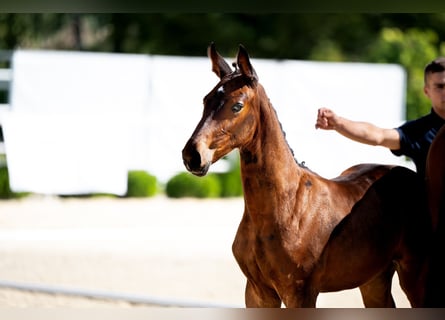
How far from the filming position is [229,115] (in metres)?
2.42

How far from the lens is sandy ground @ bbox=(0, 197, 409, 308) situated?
208 inches

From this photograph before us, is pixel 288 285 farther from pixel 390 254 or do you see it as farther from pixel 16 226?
pixel 16 226

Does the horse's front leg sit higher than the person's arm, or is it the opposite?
the person's arm

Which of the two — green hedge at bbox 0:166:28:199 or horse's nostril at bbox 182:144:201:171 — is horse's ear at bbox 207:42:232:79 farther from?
green hedge at bbox 0:166:28:199

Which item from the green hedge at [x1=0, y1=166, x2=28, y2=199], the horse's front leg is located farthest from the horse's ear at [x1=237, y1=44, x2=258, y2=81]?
the green hedge at [x1=0, y1=166, x2=28, y2=199]

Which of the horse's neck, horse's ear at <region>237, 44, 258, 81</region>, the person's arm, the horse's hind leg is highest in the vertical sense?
horse's ear at <region>237, 44, 258, 81</region>

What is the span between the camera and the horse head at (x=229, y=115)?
2398 millimetres

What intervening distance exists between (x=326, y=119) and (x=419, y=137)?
450 millimetres

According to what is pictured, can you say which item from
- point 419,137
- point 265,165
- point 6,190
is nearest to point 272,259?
point 265,165

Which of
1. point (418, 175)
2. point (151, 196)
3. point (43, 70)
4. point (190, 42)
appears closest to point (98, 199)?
point (151, 196)

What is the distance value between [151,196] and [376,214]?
22.4 feet

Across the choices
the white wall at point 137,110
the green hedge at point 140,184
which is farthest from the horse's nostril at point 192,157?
the green hedge at point 140,184

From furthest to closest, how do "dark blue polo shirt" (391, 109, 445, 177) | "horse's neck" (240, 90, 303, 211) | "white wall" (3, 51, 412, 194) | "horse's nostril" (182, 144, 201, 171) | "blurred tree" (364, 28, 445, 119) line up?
"blurred tree" (364, 28, 445, 119)
"white wall" (3, 51, 412, 194)
"dark blue polo shirt" (391, 109, 445, 177)
"horse's neck" (240, 90, 303, 211)
"horse's nostril" (182, 144, 201, 171)

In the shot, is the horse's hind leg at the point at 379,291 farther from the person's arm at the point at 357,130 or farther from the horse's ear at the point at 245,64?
the horse's ear at the point at 245,64
